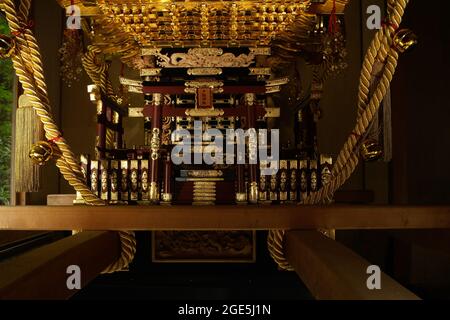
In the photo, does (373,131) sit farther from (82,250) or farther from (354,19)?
(354,19)

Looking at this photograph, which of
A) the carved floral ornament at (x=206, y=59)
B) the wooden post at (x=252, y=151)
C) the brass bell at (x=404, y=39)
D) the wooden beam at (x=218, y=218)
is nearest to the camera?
the wooden beam at (x=218, y=218)

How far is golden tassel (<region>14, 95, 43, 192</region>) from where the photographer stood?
2.73m

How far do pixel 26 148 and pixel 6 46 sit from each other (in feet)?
5.16

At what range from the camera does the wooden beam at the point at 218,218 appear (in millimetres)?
1208

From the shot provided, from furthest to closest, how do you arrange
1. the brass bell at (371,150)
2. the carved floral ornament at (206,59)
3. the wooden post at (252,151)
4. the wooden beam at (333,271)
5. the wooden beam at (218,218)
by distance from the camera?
1. the carved floral ornament at (206,59)
2. the wooden post at (252,151)
3. the brass bell at (371,150)
4. the wooden beam at (218,218)
5. the wooden beam at (333,271)

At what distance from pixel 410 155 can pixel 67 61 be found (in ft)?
8.95

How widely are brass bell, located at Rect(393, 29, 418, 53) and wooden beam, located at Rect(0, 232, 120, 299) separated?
49.1 inches

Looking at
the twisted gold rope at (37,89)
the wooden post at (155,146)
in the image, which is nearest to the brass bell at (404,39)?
the twisted gold rope at (37,89)

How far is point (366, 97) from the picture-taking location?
1.43m

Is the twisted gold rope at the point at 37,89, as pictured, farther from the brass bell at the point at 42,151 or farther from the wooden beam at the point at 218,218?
the wooden beam at the point at 218,218

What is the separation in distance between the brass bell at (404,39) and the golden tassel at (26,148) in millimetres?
2447

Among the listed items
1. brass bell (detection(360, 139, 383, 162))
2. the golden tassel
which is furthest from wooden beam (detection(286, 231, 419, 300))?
the golden tassel

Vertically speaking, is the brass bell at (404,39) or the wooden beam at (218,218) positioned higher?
the brass bell at (404,39)

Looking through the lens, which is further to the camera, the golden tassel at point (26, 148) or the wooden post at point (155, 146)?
the golden tassel at point (26, 148)
